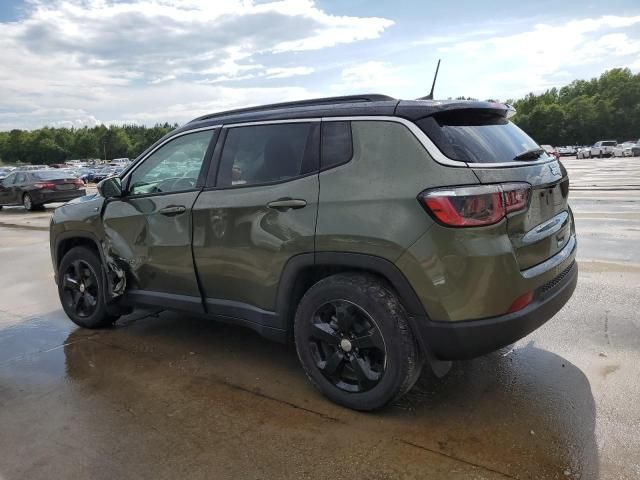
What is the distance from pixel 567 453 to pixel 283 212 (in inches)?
81.4

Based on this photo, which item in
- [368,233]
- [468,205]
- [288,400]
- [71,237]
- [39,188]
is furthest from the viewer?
[39,188]

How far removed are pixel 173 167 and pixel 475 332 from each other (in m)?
2.70

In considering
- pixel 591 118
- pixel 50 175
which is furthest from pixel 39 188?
pixel 591 118

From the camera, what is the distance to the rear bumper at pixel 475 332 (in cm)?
286

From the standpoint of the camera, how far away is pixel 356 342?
318cm

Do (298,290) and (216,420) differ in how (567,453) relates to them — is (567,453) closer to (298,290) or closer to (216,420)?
(298,290)

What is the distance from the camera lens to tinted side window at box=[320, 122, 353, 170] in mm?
3244

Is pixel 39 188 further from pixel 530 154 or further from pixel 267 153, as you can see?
pixel 530 154

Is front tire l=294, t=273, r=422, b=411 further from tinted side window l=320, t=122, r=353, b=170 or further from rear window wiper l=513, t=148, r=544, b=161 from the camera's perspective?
rear window wiper l=513, t=148, r=544, b=161

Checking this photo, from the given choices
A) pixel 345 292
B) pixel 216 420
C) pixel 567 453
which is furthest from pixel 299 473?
pixel 567 453

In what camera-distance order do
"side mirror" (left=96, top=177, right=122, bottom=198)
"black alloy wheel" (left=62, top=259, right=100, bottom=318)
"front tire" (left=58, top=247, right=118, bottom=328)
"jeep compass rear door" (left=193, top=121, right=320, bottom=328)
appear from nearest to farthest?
"jeep compass rear door" (left=193, top=121, right=320, bottom=328) < "side mirror" (left=96, top=177, right=122, bottom=198) < "front tire" (left=58, top=247, right=118, bottom=328) < "black alloy wheel" (left=62, top=259, right=100, bottom=318)

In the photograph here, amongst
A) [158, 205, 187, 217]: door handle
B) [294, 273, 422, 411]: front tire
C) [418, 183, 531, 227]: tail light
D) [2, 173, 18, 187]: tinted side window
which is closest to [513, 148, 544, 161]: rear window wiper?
[418, 183, 531, 227]: tail light

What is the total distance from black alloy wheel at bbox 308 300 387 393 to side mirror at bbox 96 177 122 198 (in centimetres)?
223

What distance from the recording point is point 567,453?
2.75 metres
